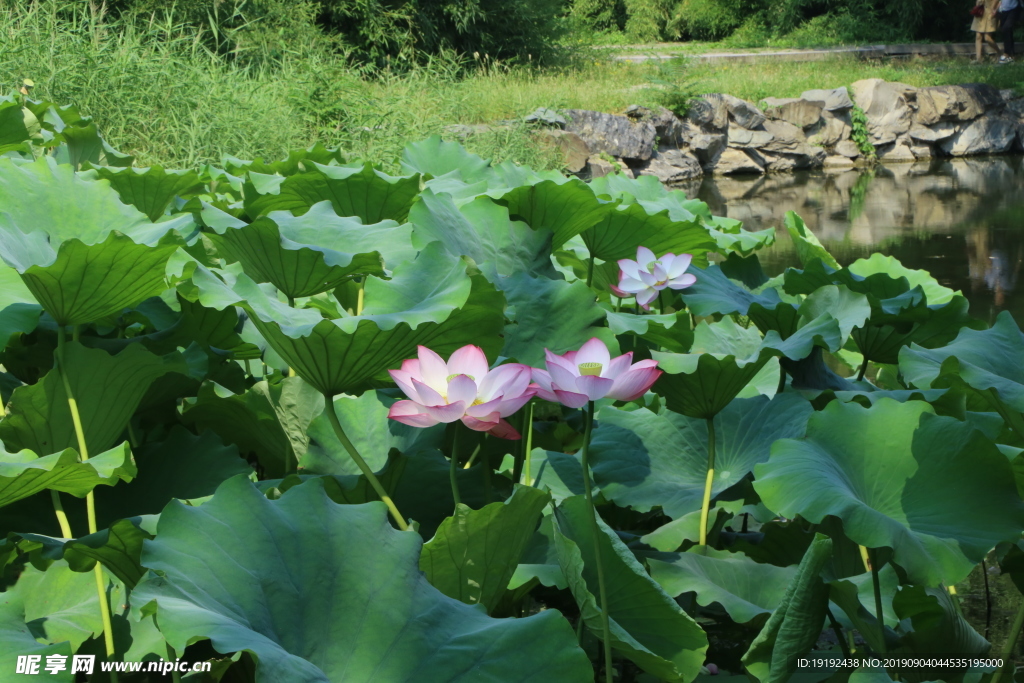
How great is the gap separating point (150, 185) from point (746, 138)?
967 cm

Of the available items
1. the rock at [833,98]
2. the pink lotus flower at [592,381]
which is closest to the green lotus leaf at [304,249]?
the pink lotus flower at [592,381]

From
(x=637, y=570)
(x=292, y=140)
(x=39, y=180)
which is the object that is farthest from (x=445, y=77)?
(x=637, y=570)

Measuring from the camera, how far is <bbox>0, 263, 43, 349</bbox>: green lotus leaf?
814mm

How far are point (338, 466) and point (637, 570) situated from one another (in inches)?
14.3

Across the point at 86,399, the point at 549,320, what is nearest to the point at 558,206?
the point at 549,320

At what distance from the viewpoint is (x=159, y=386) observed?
3.19 ft

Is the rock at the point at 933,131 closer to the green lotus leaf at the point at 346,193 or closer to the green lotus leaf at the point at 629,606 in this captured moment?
the green lotus leaf at the point at 346,193

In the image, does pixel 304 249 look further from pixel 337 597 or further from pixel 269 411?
pixel 337 597

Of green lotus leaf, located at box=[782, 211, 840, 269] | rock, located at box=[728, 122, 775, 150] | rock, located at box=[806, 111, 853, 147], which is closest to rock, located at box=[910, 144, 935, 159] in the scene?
rock, located at box=[806, 111, 853, 147]

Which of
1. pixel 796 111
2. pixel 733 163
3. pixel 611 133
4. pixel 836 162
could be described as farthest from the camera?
pixel 836 162

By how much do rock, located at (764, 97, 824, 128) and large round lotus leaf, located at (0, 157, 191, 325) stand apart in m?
10.4

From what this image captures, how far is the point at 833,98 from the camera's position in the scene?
1068cm

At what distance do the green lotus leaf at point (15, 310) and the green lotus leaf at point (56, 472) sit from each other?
0.63 ft

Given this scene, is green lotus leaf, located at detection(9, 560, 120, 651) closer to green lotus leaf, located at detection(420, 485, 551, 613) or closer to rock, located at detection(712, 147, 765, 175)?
green lotus leaf, located at detection(420, 485, 551, 613)
